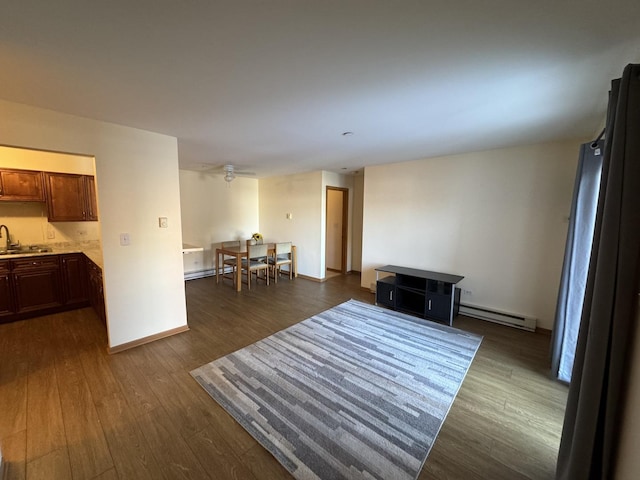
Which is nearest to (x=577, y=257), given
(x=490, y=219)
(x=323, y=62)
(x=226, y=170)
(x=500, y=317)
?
(x=490, y=219)

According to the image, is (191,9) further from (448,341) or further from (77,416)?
(448,341)

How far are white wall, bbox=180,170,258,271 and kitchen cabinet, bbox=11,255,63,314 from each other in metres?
2.08

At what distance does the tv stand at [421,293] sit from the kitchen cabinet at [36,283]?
4.69m

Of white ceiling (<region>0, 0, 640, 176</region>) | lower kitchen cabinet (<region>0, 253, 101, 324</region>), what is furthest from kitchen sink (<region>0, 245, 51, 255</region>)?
white ceiling (<region>0, 0, 640, 176</region>)

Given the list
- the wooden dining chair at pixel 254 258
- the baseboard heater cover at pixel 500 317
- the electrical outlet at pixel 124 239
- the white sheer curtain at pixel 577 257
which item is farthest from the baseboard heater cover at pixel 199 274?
the white sheer curtain at pixel 577 257

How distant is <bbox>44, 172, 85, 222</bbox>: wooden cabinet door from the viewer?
3607 millimetres

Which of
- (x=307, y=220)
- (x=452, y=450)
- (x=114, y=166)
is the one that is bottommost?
(x=452, y=450)

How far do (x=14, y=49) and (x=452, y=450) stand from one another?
3.39 m

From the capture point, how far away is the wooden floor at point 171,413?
1.46 m

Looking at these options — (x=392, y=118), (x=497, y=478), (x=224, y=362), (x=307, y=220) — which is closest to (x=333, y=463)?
(x=497, y=478)

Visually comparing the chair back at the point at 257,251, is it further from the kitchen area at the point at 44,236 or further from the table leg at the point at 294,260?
the kitchen area at the point at 44,236

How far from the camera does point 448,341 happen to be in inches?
114

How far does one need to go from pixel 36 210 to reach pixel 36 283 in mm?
1179

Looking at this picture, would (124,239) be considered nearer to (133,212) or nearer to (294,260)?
(133,212)
